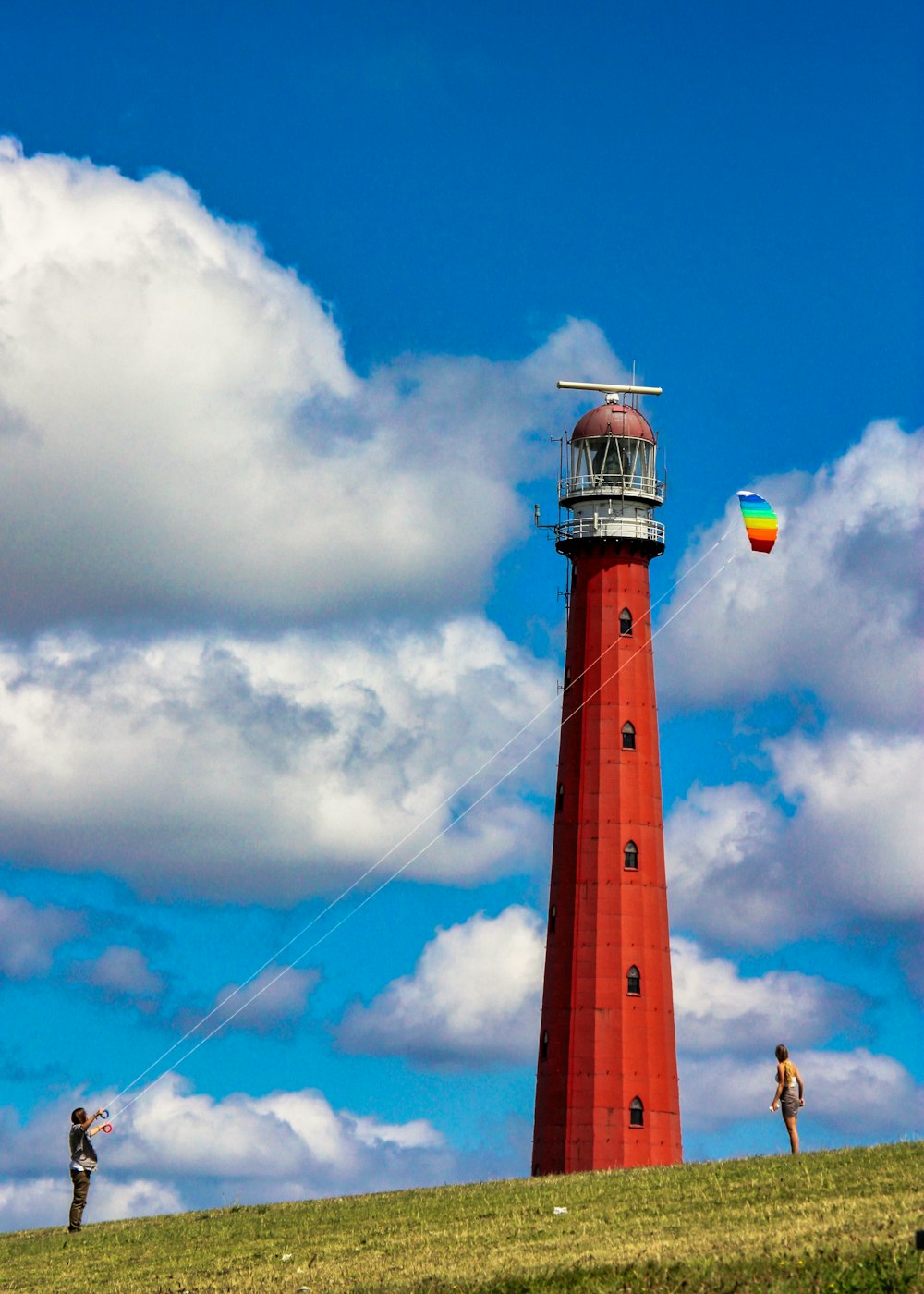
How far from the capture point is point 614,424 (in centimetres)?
6253

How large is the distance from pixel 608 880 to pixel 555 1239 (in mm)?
25943

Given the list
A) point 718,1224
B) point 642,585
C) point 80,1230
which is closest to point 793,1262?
point 718,1224

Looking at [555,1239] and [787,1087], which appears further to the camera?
[787,1087]

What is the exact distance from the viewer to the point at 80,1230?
4306 centimetres

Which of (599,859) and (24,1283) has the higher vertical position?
(599,859)

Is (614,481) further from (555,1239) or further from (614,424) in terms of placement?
(555,1239)

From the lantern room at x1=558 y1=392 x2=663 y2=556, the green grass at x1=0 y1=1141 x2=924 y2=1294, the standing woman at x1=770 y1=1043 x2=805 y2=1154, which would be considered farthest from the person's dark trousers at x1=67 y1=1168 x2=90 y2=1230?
the lantern room at x1=558 y1=392 x2=663 y2=556

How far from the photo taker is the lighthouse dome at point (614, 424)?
62.5 m

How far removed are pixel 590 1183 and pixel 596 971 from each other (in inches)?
708

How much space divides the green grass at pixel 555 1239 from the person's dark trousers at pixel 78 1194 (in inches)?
17.6

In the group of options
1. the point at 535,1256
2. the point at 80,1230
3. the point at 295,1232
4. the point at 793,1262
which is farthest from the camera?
the point at 80,1230

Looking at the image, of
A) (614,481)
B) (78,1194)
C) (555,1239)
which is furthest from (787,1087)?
(614,481)

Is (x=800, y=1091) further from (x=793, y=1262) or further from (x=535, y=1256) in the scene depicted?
(x=793, y=1262)

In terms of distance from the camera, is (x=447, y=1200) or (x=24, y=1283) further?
(x=447, y=1200)
